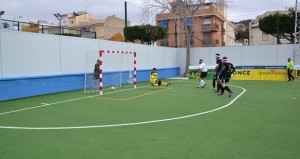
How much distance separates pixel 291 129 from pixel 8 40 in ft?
39.8

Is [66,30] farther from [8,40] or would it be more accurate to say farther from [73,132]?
[73,132]

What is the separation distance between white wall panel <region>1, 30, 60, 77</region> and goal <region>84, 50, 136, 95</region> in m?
2.30

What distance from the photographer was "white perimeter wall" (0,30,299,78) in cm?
1311

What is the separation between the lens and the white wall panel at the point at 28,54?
12.9m

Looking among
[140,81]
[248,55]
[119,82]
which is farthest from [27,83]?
[248,55]

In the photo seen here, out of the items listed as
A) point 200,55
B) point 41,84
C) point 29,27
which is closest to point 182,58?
point 200,55

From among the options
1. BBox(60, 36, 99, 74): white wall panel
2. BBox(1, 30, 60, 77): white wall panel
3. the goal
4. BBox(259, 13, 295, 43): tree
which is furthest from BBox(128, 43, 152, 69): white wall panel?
BBox(259, 13, 295, 43): tree

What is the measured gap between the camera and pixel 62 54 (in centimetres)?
1588

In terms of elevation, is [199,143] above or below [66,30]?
below

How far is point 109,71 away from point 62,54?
162 inches

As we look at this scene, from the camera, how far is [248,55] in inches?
1070

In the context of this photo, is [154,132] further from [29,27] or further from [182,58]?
[182,58]

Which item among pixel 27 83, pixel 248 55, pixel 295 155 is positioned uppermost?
pixel 248 55

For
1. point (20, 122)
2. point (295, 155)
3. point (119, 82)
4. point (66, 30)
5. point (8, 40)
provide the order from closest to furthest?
point (295, 155), point (20, 122), point (8, 40), point (66, 30), point (119, 82)
